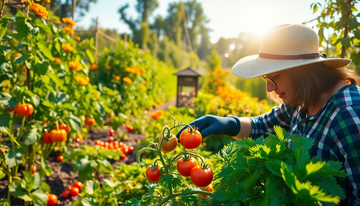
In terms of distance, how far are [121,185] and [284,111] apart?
4.19ft

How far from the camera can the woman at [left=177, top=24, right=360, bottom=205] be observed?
1.06 m

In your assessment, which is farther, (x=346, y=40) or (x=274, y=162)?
(x=346, y=40)

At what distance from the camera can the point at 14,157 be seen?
81.2 inches

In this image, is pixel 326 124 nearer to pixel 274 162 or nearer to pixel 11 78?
pixel 274 162

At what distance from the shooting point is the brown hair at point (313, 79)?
1230mm

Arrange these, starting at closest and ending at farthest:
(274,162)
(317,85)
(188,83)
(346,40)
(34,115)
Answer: (274,162) < (317,85) < (346,40) < (34,115) < (188,83)

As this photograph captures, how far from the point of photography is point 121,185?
199 centimetres

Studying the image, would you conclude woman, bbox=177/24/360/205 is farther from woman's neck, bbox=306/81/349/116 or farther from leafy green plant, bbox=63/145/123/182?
leafy green plant, bbox=63/145/123/182

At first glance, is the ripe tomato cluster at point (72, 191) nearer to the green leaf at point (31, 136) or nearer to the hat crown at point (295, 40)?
the green leaf at point (31, 136)

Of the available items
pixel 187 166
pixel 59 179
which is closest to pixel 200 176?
pixel 187 166

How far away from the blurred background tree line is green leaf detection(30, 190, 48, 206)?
2.09 metres

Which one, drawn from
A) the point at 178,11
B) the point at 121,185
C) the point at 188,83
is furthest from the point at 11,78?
the point at 178,11

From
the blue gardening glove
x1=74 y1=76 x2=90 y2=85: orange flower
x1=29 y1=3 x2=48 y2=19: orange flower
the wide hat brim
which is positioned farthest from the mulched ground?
the wide hat brim

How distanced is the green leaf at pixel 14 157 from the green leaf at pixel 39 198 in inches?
11.8
